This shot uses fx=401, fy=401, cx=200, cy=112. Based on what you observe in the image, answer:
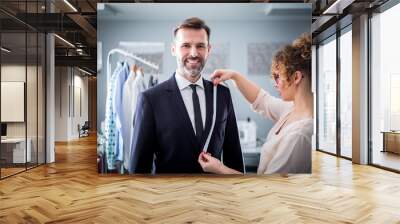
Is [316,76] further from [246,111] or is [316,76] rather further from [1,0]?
[1,0]

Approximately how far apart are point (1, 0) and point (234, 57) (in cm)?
373

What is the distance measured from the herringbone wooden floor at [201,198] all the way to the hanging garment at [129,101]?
57 centimetres

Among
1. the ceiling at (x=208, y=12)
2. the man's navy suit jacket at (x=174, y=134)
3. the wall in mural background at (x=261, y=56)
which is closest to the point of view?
the man's navy suit jacket at (x=174, y=134)

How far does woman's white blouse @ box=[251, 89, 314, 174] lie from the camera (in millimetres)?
6340

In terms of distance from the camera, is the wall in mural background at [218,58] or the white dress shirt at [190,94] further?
the wall in mural background at [218,58]

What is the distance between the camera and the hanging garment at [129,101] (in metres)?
6.32

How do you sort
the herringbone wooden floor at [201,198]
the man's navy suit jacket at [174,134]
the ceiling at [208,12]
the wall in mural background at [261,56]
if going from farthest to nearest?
the wall in mural background at [261,56]
the ceiling at [208,12]
the man's navy suit jacket at [174,134]
the herringbone wooden floor at [201,198]

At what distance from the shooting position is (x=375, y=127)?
7.92 m

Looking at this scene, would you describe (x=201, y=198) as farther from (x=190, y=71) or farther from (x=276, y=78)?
(x=276, y=78)

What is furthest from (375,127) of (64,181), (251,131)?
(64,181)

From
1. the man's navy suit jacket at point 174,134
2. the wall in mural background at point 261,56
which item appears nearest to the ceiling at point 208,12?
the wall in mural background at point 261,56

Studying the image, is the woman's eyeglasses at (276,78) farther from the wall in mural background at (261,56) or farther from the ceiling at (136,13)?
the ceiling at (136,13)

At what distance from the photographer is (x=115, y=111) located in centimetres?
636

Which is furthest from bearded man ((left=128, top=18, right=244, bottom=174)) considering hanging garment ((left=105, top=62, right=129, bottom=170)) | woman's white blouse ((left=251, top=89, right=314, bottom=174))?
woman's white blouse ((left=251, top=89, right=314, bottom=174))
